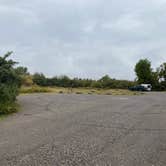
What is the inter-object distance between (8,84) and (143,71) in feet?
136

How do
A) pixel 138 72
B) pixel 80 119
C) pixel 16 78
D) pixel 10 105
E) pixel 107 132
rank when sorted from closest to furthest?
1. pixel 107 132
2. pixel 80 119
3. pixel 10 105
4. pixel 16 78
5. pixel 138 72

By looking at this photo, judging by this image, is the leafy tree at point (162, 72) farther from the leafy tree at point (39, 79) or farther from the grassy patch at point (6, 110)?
the grassy patch at point (6, 110)

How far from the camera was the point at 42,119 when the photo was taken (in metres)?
13.3

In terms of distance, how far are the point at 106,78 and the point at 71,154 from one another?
45400 millimetres

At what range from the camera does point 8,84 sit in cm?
1677

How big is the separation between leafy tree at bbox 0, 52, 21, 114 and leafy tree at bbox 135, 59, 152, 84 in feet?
131

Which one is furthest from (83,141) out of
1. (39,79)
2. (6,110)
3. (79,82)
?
(79,82)

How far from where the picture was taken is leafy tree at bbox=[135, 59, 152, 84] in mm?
55375

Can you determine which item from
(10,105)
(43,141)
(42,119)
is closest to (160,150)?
(43,141)

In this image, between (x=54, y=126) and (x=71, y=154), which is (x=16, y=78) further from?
(x=71, y=154)

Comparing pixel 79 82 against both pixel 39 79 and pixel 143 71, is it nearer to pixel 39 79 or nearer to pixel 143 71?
pixel 39 79

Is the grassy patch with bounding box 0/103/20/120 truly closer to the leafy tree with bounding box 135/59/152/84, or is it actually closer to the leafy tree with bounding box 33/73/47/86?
the leafy tree with bounding box 33/73/47/86

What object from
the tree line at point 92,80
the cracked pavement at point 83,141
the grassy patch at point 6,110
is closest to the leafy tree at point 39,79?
the tree line at point 92,80

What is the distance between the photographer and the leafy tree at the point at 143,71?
5538 centimetres
